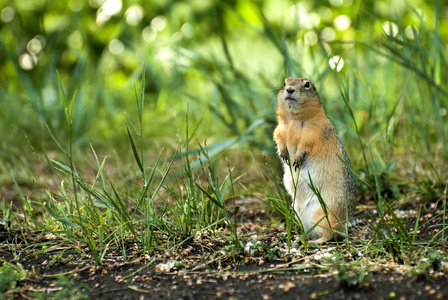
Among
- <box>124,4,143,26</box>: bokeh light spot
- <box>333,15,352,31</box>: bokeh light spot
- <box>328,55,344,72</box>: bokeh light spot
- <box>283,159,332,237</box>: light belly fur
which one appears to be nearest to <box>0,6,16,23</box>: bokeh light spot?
<box>124,4,143,26</box>: bokeh light spot

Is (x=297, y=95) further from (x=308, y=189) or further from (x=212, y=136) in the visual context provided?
(x=212, y=136)

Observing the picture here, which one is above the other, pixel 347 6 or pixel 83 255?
pixel 347 6

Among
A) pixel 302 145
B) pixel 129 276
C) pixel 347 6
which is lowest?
pixel 129 276

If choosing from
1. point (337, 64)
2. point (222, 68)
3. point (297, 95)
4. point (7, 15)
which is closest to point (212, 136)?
point (222, 68)

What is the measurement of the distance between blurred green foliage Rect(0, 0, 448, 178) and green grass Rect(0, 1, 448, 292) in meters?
0.03

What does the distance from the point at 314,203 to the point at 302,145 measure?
15.2 inches

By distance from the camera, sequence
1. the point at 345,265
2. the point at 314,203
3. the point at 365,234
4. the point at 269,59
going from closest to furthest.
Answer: the point at 345,265, the point at 365,234, the point at 314,203, the point at 269,59

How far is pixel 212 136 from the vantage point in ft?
17.5

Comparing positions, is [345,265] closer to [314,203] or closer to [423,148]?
[314,203]

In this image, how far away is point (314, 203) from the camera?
3.15 metres

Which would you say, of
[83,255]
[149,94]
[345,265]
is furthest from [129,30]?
[345,265]

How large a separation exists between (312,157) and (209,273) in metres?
1.14

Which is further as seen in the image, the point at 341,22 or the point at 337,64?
the point at 341,22

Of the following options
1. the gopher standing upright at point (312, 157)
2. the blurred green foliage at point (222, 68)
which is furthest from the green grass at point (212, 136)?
the gopher standing upright at point (312, 157)
